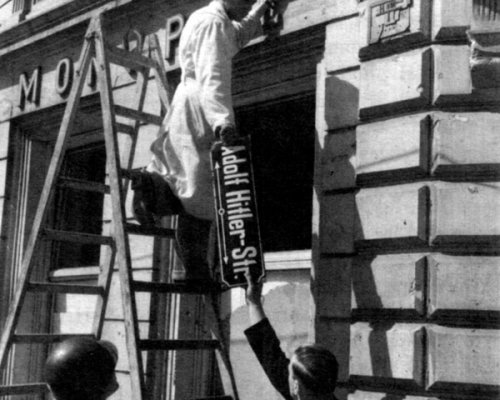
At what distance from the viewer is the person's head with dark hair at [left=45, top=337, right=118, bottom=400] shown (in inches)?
89.4

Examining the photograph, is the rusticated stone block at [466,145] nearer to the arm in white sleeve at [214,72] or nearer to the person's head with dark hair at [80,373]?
the arm in white sleeve at [214,72]

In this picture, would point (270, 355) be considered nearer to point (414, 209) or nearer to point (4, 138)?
point (414, 209)

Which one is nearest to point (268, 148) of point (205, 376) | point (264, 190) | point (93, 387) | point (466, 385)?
point (264, 190)

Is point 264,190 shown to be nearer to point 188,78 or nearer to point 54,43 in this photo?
point 188,78

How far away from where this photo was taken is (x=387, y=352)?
4.11 meters

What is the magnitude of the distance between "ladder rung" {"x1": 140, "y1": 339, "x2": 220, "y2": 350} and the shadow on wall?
0.69m

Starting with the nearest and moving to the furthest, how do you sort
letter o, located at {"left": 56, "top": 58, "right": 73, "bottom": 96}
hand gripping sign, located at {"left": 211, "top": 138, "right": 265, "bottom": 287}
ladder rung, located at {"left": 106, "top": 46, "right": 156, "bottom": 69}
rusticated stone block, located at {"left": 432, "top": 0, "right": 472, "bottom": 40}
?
1. hand gripping sign, located at {"left": 211, "top": 138, "right": 265, "bottom": 287}
2. rusticated stone block, located at {"left": 432, "top": 0, "right": 472, "bottom": 40}
3. ladder rung, located at {"left": 106, "top": 46, "right": 156, "bottom": 69}
4. letter o, located at {"left": 56, "top": 58, "right": 73, "bottom": 96}

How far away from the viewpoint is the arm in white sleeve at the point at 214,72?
391cm

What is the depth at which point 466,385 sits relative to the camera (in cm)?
384

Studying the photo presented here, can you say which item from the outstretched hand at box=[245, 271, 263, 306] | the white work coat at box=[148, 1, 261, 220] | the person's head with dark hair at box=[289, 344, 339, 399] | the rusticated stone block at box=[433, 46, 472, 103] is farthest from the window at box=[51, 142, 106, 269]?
the person's head with dark hair at box=[289, 344, 339, 399]

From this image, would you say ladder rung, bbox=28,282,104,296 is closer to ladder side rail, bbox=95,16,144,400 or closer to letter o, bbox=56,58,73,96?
ladder side rail, bbox=95,16,144,400

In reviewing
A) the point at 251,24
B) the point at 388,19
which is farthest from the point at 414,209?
the point at 251,24

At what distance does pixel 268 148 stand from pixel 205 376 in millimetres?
1614

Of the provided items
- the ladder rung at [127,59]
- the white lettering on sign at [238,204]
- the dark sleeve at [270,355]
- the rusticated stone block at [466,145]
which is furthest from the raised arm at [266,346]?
the ladder rung at [127,59]
